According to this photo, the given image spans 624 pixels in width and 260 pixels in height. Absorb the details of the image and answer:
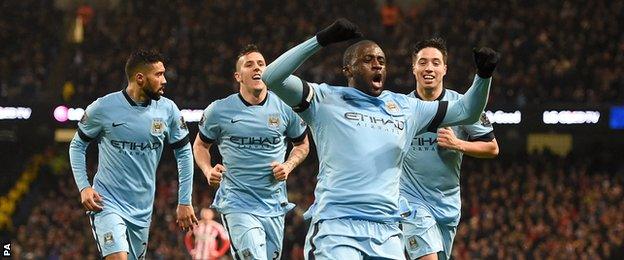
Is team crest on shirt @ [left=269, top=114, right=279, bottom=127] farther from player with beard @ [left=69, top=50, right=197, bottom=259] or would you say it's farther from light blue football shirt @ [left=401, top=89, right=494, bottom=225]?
light blue football shirt @ [left=401, top=89, right=494, bottom=225]

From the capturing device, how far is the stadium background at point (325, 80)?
2470cm

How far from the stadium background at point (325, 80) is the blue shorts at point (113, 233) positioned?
44.7 feet

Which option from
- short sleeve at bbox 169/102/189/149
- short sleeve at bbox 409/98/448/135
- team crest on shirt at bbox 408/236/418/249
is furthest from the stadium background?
short sleeve at bbox 409/98/448/135

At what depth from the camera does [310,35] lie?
28.7 m

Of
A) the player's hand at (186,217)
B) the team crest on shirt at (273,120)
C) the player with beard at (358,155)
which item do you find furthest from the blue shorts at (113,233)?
the player with beard at (358,155)

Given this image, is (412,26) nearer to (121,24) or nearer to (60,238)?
(121,24)

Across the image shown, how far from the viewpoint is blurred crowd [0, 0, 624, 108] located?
1064 inches

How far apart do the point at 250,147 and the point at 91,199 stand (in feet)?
5.06

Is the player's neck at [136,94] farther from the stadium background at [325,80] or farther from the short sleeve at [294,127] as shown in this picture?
the stadium background at [325,80]

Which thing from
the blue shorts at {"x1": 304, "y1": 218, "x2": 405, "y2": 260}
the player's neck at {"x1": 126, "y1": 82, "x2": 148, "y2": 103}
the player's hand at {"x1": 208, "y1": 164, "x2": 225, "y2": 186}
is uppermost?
the player's neck at {"x1": 126, "y1": 82, "x2": 148, "y2": 103}

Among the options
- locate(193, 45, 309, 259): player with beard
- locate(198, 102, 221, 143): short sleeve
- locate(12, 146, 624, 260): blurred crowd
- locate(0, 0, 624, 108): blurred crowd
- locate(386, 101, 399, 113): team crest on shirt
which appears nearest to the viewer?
locate(386, 101, 399, 113): team crest on shirt

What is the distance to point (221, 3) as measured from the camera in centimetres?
3055

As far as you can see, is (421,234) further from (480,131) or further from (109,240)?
(109,240)

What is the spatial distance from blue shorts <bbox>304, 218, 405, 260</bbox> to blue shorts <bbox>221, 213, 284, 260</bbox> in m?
2.58
